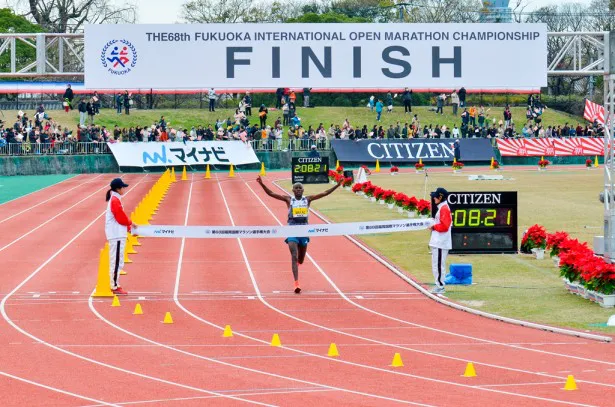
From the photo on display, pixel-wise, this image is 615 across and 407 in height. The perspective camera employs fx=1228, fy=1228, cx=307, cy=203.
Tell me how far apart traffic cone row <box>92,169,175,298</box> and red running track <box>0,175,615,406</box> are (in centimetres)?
38

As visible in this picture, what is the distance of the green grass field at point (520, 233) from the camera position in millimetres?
19047

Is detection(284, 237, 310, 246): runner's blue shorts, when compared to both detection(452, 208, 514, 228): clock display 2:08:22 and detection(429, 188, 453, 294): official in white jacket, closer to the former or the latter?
detection(429, 188, 453, 294): official in white jacket

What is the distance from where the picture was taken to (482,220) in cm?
2536

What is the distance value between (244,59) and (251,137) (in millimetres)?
31653

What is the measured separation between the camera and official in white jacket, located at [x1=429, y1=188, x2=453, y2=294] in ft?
67.4

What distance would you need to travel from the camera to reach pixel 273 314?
61.5ft

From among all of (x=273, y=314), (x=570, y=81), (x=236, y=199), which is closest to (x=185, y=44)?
(x=236, y=199)

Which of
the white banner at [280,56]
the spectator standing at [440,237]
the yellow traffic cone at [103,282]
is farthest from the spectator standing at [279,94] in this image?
the yellow traffic cone at [103,282]

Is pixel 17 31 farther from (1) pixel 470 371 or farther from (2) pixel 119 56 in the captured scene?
(1) pixel 470 371

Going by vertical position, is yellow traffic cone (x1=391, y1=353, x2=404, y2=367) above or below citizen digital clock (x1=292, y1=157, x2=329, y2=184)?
below

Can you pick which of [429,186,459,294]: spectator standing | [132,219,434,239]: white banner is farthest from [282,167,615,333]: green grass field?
[132,219,434,239]: white banner

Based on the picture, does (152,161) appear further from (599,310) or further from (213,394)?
(213,394)

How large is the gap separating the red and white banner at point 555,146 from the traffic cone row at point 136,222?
72.4ft

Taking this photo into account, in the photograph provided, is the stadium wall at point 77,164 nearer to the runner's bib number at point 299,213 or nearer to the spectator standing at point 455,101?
the spectator standing at point 455,101
